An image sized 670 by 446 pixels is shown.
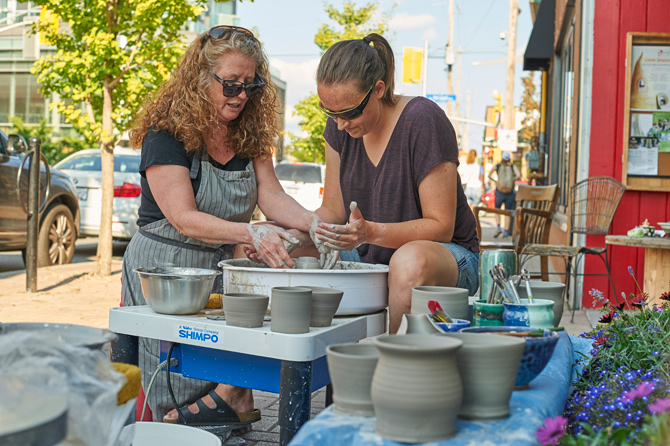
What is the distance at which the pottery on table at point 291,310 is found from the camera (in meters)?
1.91

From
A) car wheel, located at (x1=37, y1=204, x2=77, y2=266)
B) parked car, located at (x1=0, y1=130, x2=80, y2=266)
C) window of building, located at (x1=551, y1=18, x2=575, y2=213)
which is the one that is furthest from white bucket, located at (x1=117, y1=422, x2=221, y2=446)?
car wheel, located at (x1=37, y1=204, x2=77, y2=266)

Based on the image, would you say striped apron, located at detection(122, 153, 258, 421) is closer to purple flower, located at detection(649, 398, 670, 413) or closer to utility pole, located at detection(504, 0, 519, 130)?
purple flower, located at detection(649, 398, 670, 413)

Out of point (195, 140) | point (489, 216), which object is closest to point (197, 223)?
point (195, 140)

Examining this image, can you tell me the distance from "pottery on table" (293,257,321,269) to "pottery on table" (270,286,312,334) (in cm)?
88

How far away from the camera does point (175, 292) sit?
7.02ft

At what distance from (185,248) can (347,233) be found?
2.83 ft

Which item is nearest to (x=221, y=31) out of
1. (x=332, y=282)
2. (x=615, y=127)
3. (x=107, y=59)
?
(x=332, y=282)

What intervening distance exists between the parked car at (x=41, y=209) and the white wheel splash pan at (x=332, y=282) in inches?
199

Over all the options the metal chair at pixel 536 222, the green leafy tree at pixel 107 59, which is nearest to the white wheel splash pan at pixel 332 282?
the metal chair at pixel 536 222

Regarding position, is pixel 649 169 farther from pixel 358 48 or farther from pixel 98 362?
pixel 98 362

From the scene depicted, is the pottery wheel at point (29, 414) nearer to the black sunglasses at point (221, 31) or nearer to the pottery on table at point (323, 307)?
the pottery on table at point (323, 307)

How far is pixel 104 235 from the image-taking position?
8102 mm

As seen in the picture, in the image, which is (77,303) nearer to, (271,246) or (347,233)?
(271,246)

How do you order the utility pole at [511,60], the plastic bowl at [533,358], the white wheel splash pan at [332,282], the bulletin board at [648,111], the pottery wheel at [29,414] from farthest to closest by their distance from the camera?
the utility pole at [511,60] → the bulletin board at [648,111] → the white wheel splash pan at [332,282] → the plastic bowl at [533,358] → the pottery wheel at [29,414]
